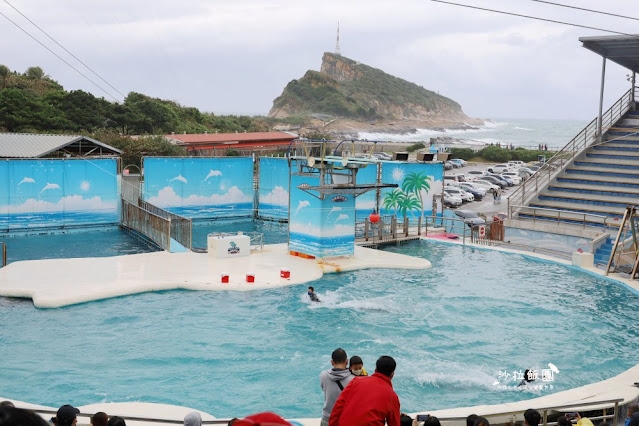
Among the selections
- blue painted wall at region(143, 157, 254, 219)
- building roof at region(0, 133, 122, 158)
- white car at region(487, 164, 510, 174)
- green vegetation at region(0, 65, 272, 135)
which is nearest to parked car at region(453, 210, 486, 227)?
blue painted wall at region(143, 157, 254, 219)

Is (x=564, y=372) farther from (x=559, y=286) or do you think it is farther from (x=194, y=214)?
(x=194, y=214)

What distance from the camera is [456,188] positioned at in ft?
136

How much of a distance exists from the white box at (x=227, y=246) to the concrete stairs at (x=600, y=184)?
1343cm

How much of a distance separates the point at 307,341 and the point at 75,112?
48.5 metres

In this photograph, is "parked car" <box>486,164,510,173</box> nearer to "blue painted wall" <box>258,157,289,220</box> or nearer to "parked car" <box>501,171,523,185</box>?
"parked car" <box>501,171,523,185</box>

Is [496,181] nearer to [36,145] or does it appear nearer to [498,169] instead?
[498,169]

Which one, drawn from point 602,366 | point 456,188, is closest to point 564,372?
point 602,366

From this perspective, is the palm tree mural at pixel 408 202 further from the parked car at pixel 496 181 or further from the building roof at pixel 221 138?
the building roof at pixel 221 138

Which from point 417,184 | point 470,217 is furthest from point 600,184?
point 417,184

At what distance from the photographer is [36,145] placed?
3253 centimetres

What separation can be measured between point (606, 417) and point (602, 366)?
15.6 ft

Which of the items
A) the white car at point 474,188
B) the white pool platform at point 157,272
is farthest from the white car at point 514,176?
the white pool platform at point 157,272

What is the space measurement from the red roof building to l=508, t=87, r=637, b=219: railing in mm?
19589

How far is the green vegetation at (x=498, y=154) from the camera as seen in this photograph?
69000 mm
